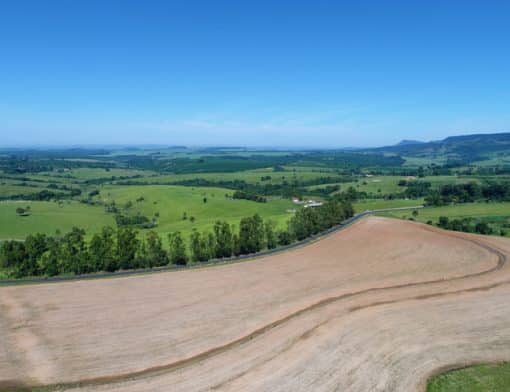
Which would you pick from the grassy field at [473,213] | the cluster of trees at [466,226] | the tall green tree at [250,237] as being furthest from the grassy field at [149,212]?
the cluster of trees at [466,226]

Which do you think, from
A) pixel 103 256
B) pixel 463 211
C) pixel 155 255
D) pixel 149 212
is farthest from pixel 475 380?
pixel 149 212

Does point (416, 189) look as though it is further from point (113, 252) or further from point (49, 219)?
point (49, 219)

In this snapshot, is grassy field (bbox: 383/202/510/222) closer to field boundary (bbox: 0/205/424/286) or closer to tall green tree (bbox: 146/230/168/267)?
field boundary (bbox: 0/205/424/286)

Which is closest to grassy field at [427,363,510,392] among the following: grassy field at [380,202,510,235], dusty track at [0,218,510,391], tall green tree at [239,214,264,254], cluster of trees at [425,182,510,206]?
dusty track at [0,218,510,391]

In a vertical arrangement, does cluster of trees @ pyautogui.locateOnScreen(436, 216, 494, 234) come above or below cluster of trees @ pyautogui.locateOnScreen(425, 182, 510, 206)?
below

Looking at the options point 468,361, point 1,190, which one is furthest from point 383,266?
point 1,190
